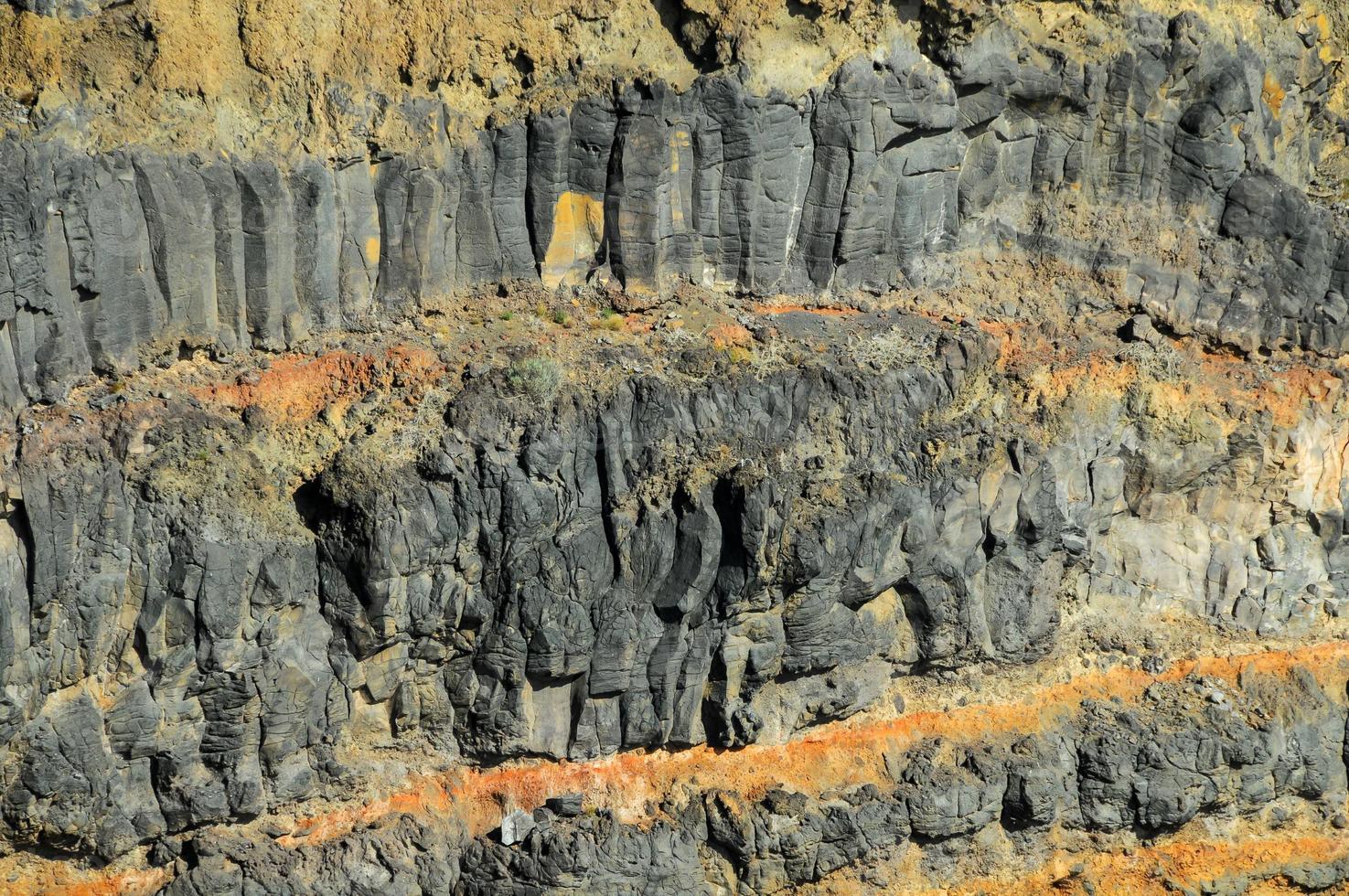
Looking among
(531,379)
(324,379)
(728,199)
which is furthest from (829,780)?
(324,379)

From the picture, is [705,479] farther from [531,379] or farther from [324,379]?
[324,379]

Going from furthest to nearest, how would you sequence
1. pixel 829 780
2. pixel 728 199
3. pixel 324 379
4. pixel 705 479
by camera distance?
pixel 829 780
pixel 728 199
pixel 705 479
pixel 324 379

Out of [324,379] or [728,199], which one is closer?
[324,379]

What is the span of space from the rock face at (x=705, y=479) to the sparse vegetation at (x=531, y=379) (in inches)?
1.5

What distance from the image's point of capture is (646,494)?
17.0 m

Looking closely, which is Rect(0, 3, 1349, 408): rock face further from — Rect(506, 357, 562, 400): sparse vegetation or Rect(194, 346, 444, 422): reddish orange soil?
Rect(506, 357, 562, 400): sparse vegetation

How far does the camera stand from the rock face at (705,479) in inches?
616

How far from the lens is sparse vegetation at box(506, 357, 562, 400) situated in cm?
1664

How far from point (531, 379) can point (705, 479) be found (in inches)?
78.0

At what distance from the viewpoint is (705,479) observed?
671 inches

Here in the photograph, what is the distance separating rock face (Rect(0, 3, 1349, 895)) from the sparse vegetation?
1.5 inches

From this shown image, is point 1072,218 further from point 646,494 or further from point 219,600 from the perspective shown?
point 219,600

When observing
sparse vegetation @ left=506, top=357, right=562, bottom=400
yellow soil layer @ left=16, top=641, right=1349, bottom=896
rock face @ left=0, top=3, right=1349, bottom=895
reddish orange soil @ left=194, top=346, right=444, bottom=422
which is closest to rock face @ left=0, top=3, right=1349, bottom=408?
rock face @ left=0, top=3, right=1349, bottom=895

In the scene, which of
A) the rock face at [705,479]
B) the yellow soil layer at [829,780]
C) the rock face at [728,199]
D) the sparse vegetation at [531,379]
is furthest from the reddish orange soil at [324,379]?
the yellow soil layer at [829,780]
